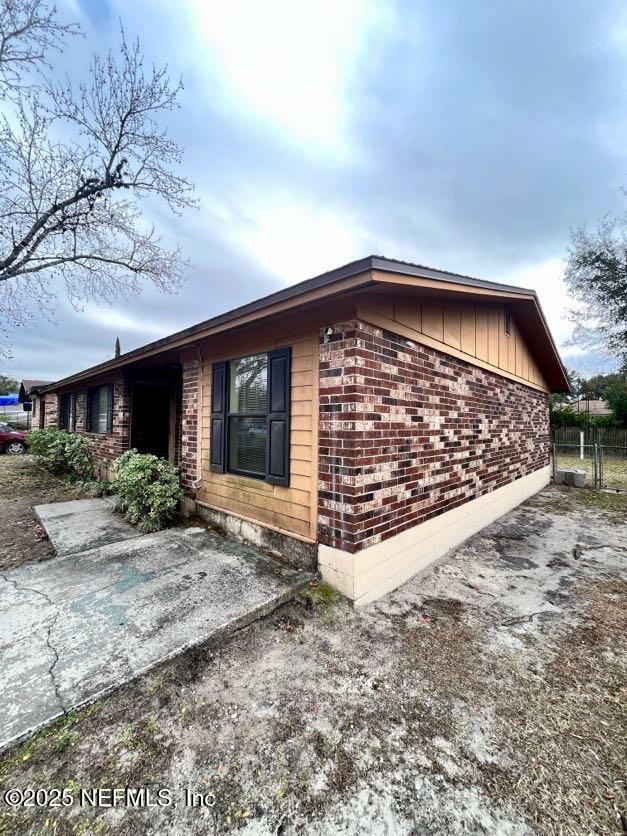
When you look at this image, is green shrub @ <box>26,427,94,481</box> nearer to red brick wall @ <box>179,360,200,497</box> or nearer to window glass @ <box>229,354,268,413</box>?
red brick wall @ <box>179,360,200,497</box>

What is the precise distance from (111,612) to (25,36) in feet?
33.4

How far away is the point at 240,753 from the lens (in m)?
1.59

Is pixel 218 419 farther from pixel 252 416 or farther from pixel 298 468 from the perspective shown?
pixel 298 468

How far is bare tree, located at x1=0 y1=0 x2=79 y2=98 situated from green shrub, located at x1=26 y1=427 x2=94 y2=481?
7022mm

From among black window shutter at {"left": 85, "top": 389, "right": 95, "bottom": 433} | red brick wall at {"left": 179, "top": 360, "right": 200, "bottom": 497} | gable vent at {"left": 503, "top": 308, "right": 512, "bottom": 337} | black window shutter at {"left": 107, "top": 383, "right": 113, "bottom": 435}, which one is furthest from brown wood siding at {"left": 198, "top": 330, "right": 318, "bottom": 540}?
black window shutter at {"left": 85, "top": 389, "right": 95, "bottom": 433}

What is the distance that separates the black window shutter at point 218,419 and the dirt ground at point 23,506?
79.6 inches

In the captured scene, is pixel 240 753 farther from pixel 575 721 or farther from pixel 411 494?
pixel 411 494

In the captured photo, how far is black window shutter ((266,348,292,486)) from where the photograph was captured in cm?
343

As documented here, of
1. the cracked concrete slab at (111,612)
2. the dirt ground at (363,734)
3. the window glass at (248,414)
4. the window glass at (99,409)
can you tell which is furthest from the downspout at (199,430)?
the window glass at (99,409)

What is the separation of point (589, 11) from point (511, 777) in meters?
10.5

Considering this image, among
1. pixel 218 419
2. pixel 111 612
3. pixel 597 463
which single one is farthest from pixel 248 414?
pixel 597 463

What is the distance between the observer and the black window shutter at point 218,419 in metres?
4.26

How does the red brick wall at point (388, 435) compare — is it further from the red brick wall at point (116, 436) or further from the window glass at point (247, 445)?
the red brick wall at point (116, 436)

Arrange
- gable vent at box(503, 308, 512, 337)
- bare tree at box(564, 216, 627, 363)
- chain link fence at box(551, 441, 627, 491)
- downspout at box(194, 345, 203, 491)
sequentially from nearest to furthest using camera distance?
downspout at box(194, 345, 203, 491), gable vent at box(503, 308, 512, 337), chain link fence at box(551, 441, 627, 491), bare tree at box(564, 216, 627, 363)
